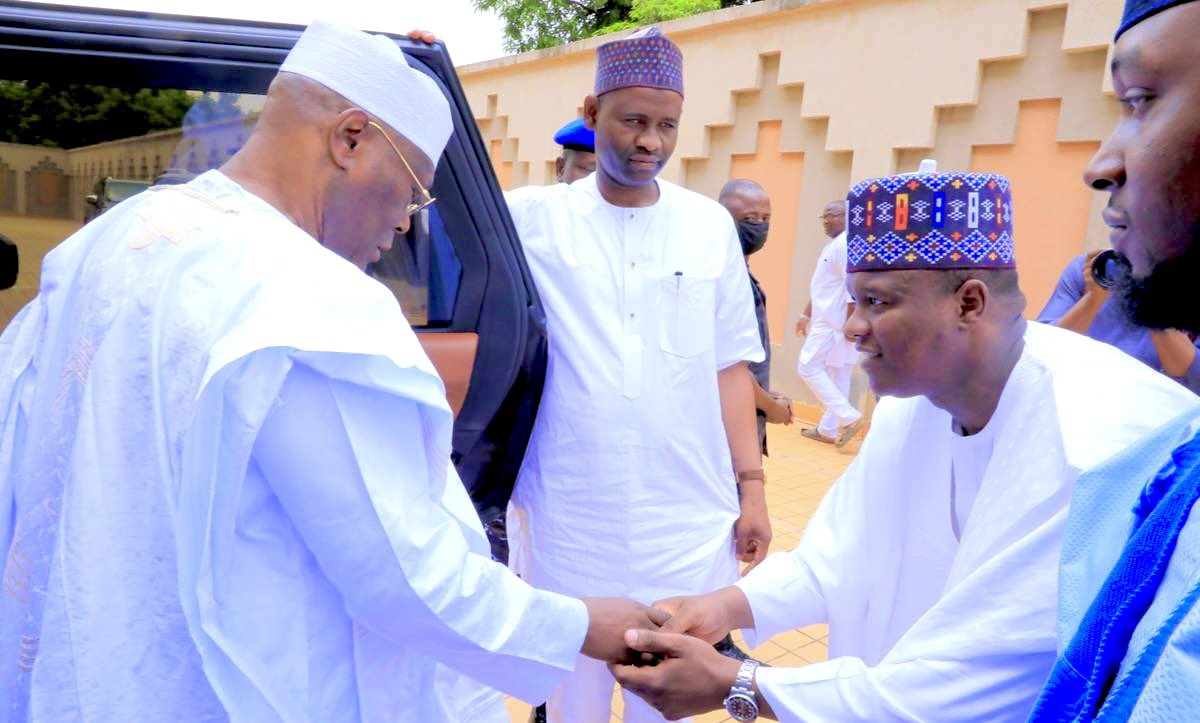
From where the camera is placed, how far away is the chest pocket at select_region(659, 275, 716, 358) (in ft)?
8.63

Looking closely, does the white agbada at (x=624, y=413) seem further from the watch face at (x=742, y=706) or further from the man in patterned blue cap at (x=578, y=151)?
the man in patterned blue cap at (x=578, y=151)

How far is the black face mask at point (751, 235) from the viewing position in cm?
460

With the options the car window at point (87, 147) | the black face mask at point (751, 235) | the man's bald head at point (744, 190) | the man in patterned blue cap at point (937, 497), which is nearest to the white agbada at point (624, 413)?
the man in patterned blue cap at point (937, 497)

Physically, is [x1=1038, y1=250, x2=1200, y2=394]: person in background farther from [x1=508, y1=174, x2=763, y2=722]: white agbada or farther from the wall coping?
the wall coping

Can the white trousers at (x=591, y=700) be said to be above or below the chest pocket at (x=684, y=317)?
below

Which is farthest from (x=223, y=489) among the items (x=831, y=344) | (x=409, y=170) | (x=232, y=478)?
(x=831, y=344)

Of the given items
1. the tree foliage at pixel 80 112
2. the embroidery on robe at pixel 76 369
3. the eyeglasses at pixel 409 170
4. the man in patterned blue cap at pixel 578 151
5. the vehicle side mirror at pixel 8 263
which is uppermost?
the man in patterned blue cap at pixel 578 151

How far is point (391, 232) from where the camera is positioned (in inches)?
66.5

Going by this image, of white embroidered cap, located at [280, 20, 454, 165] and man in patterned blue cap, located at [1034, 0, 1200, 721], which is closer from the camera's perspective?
man in patterned blue cap, located at [1034, 0, 1200, 721]

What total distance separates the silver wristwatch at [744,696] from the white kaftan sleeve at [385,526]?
499 mm

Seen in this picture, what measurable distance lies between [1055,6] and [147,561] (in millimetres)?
6722

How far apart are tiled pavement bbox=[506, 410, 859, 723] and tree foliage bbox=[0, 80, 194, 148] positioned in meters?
2.31

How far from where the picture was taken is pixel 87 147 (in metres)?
2.28

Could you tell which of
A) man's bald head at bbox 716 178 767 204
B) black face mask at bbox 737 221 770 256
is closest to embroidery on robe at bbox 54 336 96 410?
black face mask at bbox 737 221 770 256
